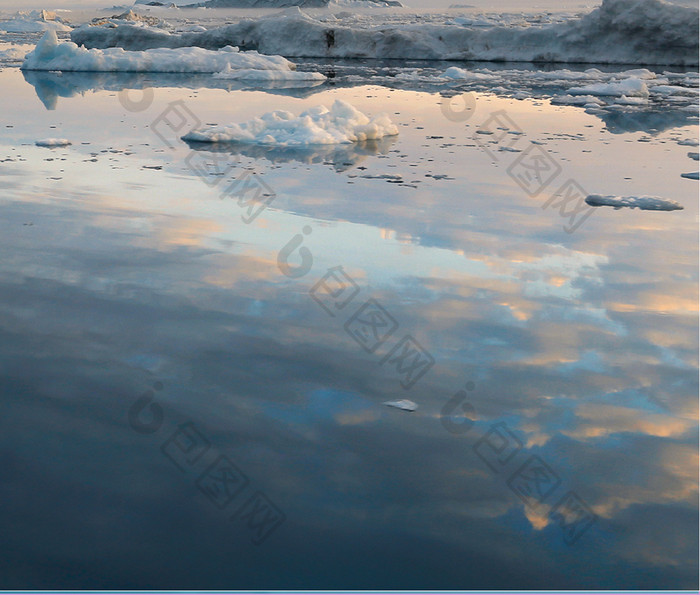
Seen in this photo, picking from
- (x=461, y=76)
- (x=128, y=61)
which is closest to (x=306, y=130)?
(x=461, y=76)

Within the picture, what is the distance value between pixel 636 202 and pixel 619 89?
29.7 feet

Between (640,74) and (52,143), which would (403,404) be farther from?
(640,74)

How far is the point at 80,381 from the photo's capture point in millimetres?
3006

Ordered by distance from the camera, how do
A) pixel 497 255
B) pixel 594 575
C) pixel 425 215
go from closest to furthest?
1. pixel 594 575
2. pixel 497 255
3. pixel 425 215

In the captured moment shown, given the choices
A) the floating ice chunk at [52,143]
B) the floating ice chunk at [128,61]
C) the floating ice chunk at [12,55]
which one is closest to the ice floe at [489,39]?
the floating ice chunk at [12,55]

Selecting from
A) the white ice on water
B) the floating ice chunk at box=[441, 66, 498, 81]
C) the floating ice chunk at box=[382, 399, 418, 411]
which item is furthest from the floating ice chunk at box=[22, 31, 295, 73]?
the floating ice chunk at box=[382, 399, 418, 411]

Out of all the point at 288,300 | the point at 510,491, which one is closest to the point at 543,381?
the point at 510,491

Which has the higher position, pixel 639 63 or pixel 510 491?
pixel 639 63

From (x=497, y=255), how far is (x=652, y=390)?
177 cm

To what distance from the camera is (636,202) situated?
606 cm

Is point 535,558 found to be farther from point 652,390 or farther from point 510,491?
point 652,390

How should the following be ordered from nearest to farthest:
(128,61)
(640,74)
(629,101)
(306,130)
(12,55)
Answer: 1. (306,130)
2. (629,101)
3. (640,74)
4. (128,61)
5. (12,55)

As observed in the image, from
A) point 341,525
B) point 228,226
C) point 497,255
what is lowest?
point 341,525

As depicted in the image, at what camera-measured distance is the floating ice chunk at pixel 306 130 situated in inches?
331
